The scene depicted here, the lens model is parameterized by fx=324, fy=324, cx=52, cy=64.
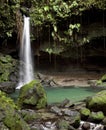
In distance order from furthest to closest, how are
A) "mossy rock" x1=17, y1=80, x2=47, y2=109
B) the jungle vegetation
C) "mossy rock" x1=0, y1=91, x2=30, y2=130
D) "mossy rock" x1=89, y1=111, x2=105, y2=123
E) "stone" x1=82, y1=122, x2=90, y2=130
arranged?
the jungle vegetation → "mossy rock" x1=17, y1=80, x2=47, y2=109 → "mossy rock" x1=89, y1=111, x2=105, y2=123 → "stone" x1=82, y1=122, x2=90, y2=130 → "mossy rock" x1=0, y1=91, x2=30, y2=130

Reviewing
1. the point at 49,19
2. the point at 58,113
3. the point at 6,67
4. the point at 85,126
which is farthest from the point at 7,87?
the point at 85,126

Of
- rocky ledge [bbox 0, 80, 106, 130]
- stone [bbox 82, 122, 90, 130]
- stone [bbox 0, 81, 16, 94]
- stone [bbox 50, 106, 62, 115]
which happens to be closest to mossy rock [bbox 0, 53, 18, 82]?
stone [bbox 0, 81, 16, 94]

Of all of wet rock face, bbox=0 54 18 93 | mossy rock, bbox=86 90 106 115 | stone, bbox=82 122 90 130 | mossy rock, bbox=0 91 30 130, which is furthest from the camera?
wet rock face, bbox=0 54 18 93

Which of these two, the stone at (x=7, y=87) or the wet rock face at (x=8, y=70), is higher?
the wet rock face at (x=8, y=70)

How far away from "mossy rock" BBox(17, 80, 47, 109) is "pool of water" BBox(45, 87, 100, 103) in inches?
51.1

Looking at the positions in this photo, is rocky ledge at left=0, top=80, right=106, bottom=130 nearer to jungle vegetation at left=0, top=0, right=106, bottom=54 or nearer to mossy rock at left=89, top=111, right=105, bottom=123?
mossy rock at left=89, top=111, right=105, bottom=123

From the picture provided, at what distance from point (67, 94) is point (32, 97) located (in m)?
3.84

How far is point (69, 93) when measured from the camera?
16.8m

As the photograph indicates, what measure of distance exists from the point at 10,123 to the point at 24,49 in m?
A: 15.7

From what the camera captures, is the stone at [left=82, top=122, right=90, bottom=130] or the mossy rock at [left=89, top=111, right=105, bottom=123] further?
the mossy rock at [left=89, top=111, right=105, bottom=123]

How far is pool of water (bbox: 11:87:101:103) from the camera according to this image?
15.1m

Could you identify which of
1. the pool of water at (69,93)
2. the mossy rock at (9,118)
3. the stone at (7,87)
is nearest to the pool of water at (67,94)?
the pool of water at (69,93)

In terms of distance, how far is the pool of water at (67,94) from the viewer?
15.1 meters

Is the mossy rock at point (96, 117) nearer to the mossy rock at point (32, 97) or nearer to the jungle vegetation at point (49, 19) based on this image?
the mossy rock at point (32, 97)
